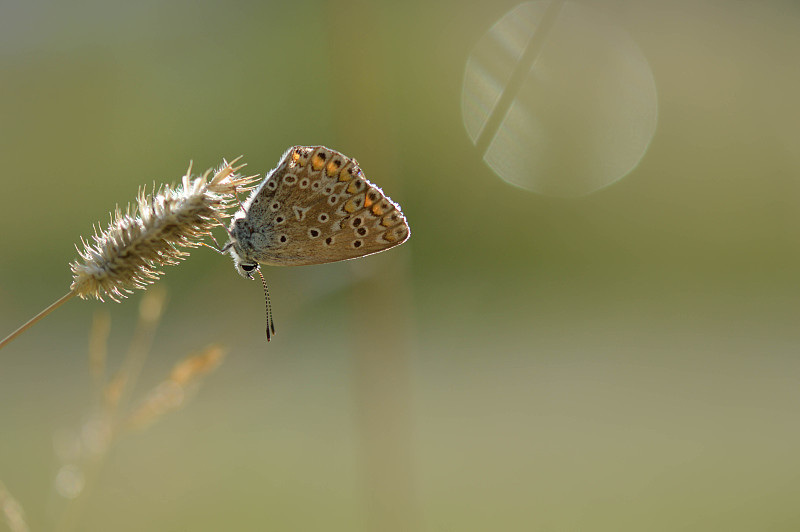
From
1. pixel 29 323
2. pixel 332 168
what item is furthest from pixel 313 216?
pixel 29 323

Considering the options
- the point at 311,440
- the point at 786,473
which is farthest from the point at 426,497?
the point at 786,473

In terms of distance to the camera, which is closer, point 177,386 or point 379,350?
point 177,386

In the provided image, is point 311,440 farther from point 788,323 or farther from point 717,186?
point 717,186

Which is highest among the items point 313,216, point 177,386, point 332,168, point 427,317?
point 332,168

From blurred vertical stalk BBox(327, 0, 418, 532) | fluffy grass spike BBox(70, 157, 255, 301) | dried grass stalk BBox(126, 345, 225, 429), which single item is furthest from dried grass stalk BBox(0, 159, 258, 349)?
blurred vertical stalk BBox(327, 0, 418, 532)

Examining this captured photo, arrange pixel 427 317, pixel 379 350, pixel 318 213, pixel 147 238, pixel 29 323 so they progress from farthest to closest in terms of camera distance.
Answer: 1. pixel 427 317
2. pixel 379 350
3. pixel 318 213
4. pixel 147 238
5. pixel 29 323

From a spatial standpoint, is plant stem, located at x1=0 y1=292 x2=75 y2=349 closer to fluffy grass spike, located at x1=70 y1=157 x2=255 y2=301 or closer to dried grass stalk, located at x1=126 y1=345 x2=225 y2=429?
fluffy grass spike, located at x1=70 y1=157 x2=255 y2=301

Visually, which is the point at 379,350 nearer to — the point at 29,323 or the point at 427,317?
the point at 29,323

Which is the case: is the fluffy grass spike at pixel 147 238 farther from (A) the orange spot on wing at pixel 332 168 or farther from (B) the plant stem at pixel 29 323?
(A) the orange spot on wing at pixel 332 168
